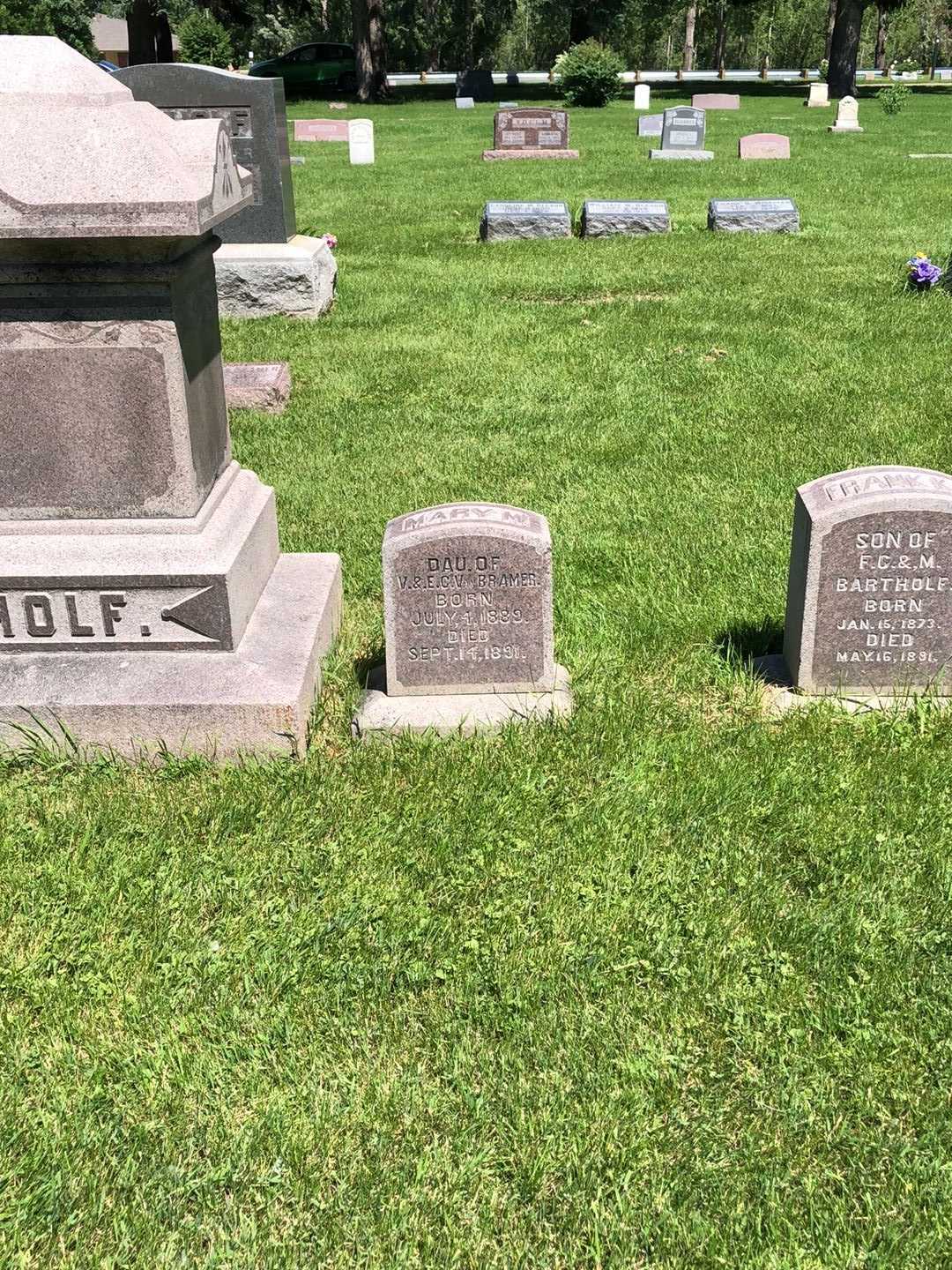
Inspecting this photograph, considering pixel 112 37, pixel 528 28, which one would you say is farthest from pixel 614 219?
pixel 112 37

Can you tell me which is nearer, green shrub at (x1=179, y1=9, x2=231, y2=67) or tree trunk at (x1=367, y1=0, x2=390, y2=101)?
tree trunk at (x1=367, y1=0, x2=390, y2=101)

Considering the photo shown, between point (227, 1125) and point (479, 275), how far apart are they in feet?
35.7

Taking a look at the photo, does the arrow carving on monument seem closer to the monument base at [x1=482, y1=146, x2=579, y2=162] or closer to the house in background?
the monument base at [x1=482, y1=146, x2=579, y2=162]

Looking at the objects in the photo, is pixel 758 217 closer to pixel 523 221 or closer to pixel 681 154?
pixel 523 221

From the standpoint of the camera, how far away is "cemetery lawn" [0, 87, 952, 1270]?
8.51ft

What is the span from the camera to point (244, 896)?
11.7 feet

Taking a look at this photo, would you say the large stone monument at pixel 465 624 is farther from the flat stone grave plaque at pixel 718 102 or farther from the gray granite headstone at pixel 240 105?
the flat stone grave plaque at pixel 718 102

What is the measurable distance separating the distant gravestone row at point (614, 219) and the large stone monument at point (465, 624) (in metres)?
10.8

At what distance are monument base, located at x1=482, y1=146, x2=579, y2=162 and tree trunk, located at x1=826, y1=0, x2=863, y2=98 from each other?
Answer: 2149cm

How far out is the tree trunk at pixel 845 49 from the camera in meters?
39.3

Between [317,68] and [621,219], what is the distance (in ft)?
113

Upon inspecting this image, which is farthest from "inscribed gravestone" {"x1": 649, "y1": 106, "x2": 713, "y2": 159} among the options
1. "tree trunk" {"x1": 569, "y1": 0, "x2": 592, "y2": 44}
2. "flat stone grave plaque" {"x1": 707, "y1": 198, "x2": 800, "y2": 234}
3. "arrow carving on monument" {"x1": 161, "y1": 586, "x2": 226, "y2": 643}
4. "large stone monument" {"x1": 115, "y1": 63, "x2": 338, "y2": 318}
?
"tree trunk" {"x1": 569, "y1": 0, "x2": 592, "y2": 44}

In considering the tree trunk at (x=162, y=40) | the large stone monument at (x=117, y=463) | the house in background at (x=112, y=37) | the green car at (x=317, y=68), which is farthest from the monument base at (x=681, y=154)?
the house in background at (x=112, y=37)

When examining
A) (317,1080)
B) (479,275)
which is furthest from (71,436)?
(479,275)
